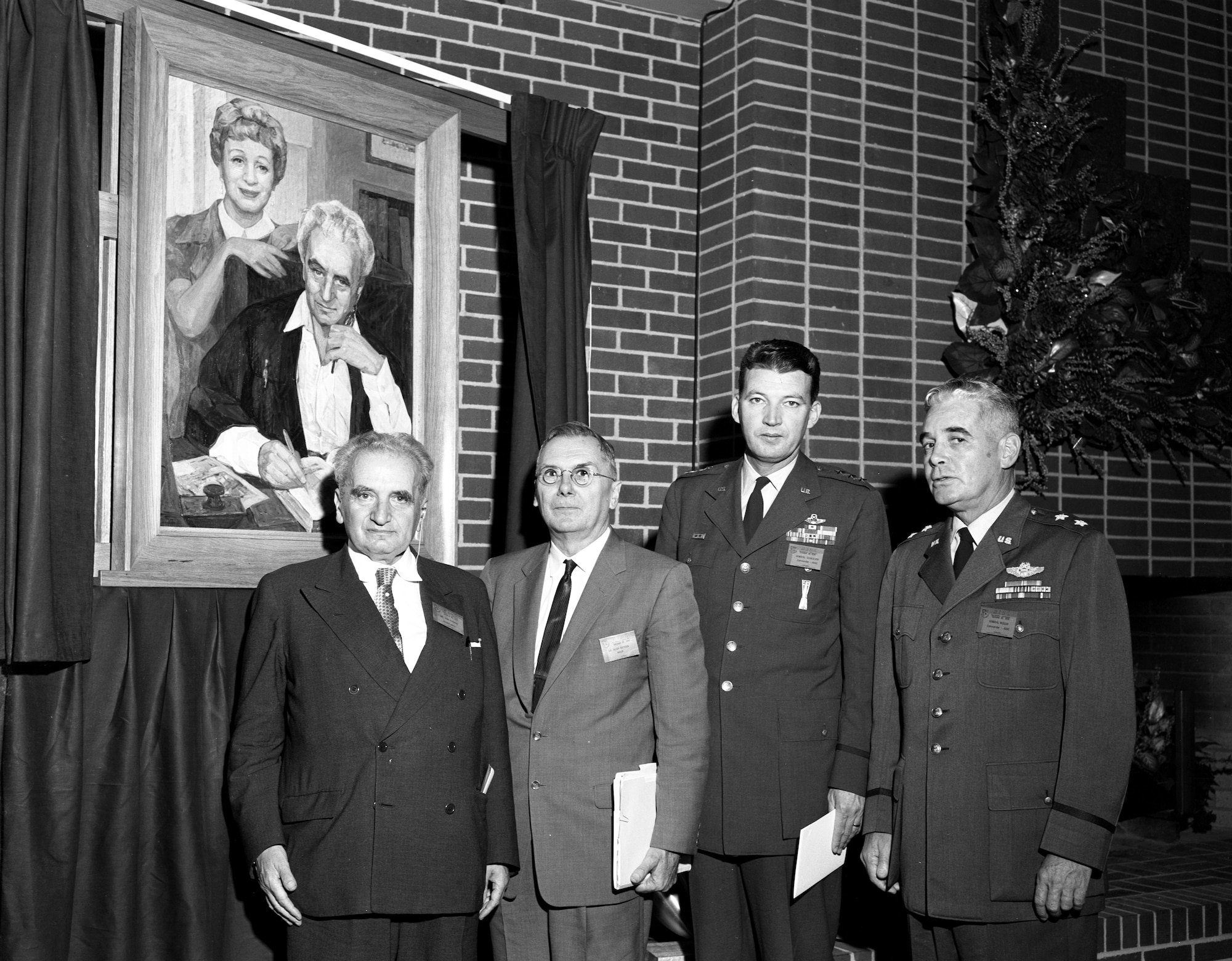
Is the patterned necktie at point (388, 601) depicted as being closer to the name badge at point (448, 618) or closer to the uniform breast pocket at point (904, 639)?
the name badge at point (448, 618)

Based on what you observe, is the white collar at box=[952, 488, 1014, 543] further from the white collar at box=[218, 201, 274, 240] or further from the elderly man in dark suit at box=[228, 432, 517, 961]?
the white collar at box=[218, 201, 274, 240]

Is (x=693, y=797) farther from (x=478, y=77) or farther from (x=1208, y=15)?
(x=1208, y=15)

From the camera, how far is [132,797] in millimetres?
2984

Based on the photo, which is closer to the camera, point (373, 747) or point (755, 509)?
point (373, 747)

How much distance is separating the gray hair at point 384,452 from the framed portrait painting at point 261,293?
58 centimetres

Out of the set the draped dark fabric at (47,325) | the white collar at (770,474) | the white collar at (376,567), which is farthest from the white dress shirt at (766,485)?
the draped dark fabric at (47,325)

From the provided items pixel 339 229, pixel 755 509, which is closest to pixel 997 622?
pixel 755 509

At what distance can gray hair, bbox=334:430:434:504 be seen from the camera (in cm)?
272

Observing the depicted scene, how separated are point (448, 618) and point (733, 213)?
2130 millimetres

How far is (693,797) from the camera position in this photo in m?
2.75

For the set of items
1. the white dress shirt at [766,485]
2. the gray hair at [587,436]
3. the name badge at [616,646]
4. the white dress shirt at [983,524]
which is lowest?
the name badge at [616,646]

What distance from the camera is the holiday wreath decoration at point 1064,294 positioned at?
Result: 448cm

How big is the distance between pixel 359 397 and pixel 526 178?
2.76 feet

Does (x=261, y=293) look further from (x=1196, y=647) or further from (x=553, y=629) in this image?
(x=1196, y=647)
